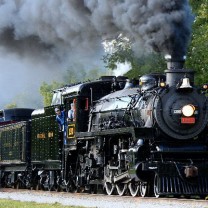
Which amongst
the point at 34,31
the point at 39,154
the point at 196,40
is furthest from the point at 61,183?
the point at 196,40

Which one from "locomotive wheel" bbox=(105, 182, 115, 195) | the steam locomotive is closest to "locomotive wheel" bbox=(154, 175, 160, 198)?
the steam locomotive

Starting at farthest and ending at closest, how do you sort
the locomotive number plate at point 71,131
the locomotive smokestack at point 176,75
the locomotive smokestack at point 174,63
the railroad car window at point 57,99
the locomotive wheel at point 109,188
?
the railroad car window at point 57,99 < the locomotive number plate at point 71,131 < the locomotive wheel at point 109,188 < the locomotive smokestack at point 174,63 < the locomotive smokestack at point 176,75

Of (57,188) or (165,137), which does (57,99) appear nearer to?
(57,188)

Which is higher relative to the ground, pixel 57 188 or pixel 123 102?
pixel 123 102

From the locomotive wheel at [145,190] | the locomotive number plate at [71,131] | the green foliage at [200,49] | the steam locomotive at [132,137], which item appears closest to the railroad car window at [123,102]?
the steam locomotive at [132,137]

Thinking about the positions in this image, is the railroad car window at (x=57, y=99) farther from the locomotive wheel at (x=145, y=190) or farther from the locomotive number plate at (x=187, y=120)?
the locomotive number plate at (x=187, y=120)

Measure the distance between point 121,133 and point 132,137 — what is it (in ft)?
1.86

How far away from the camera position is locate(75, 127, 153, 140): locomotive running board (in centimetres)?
1572

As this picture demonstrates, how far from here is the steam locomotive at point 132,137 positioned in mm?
15648

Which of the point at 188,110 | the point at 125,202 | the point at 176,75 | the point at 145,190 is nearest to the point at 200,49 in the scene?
the point at 176,75

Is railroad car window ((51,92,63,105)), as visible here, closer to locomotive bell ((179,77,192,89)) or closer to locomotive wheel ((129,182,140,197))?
locomotive wheel ((129,182,140,197))

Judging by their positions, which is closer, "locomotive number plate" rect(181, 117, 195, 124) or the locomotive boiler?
the locomotive boiler

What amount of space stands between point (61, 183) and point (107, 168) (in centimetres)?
342

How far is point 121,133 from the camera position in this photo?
16.6 meters
